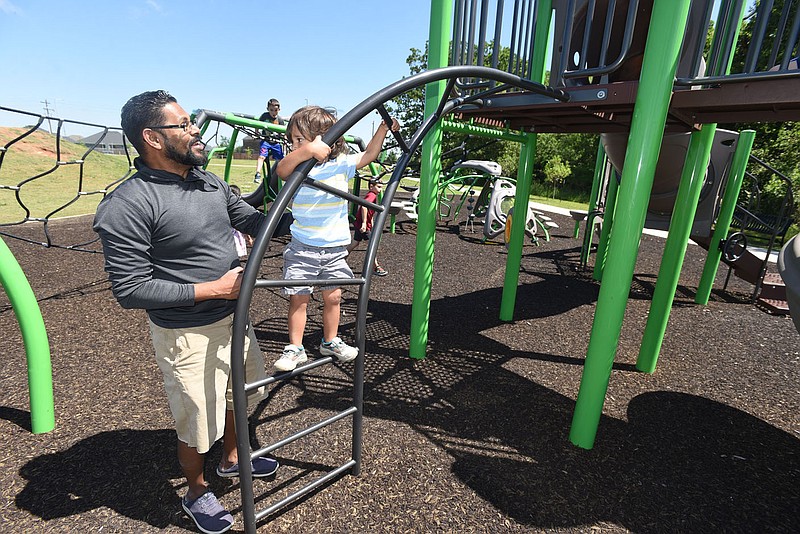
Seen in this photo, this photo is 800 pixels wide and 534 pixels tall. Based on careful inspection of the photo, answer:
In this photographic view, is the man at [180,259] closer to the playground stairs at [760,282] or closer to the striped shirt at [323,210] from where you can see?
the striped shirt at [323,210]

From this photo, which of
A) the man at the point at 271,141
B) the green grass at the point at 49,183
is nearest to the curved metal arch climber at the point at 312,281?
the green grass at the point at 49,183

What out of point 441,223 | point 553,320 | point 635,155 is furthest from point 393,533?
point 441,223

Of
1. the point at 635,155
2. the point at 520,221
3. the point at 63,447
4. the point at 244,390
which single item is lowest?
the point at 63,447

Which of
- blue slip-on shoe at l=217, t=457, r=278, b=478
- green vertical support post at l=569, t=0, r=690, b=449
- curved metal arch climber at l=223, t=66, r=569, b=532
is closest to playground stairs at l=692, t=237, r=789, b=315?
green vertical support post at l=569, t=0, r=690, b=449

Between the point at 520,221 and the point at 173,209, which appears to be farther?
the point at 520,221

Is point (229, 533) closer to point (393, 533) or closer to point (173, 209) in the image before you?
point (393, 533)

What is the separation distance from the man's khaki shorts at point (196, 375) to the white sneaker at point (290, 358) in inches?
12.1

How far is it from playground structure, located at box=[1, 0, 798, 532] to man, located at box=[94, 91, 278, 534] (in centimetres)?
29

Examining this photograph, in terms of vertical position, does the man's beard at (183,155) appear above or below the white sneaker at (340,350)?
above

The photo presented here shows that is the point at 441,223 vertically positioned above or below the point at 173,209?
below

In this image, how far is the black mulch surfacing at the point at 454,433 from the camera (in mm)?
2061

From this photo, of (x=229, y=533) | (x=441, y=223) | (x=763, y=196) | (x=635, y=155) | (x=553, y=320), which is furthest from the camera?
(x=763, y=196)

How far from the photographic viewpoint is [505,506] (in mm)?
2113

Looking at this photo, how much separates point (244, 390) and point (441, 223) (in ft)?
31.9
